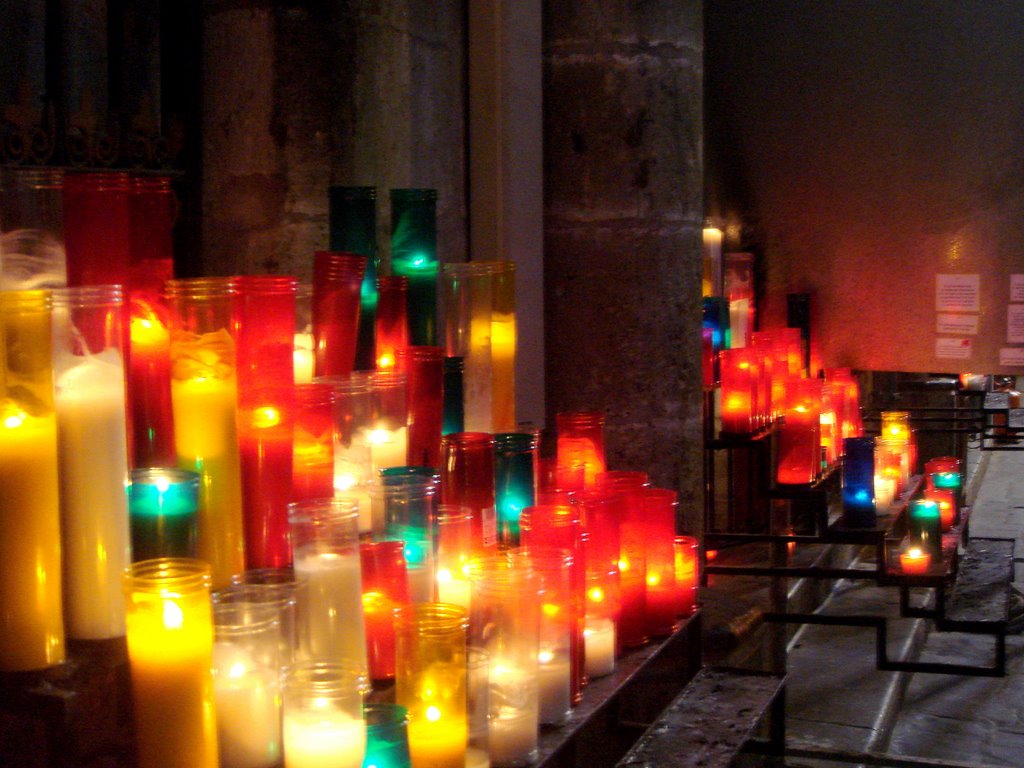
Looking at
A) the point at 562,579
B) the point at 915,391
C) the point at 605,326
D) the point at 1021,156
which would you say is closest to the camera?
the point at 562,579

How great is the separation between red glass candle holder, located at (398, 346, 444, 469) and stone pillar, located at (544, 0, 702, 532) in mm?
1406

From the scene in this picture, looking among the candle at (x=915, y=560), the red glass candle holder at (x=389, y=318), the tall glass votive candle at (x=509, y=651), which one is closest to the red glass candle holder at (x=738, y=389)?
the candle at (x=915, y=560)

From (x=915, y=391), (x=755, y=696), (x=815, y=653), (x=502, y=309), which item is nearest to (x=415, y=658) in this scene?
(x=502, y=309)

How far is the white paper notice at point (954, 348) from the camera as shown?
4.40 m

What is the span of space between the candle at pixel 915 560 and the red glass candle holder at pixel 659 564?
5.39 feet

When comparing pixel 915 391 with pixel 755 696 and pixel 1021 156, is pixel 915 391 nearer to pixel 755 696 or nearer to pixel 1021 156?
pixel 1021 156

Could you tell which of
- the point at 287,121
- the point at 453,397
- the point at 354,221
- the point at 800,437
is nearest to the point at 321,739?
the point at 453,397

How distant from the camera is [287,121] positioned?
8.45 ft

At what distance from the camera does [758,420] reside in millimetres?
3549

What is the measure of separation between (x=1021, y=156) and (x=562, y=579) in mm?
3210

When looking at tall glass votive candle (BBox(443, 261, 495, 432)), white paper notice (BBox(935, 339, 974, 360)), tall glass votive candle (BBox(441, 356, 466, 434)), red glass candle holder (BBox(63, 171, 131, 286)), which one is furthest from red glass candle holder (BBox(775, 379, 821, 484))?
red glass candle holder (BBox(63, 171, 131, 286))

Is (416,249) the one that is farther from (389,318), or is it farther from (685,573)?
(685,573)

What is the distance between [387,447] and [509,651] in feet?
1.29

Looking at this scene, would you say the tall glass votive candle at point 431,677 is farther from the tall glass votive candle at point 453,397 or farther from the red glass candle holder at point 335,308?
the tall glass votive candle at point 453,397
